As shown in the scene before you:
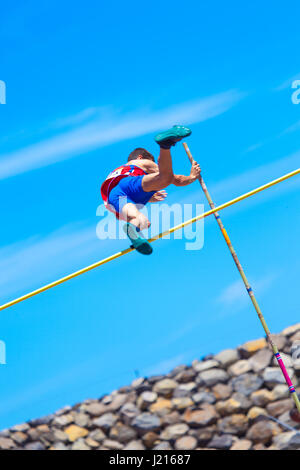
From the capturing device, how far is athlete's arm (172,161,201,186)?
10.6 m

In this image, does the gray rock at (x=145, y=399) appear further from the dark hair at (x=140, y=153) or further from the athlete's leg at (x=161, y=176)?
the athlete's leg at (x=161, y=176)

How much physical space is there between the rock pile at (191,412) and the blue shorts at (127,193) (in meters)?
8.15

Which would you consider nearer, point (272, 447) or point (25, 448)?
point (272, 447)

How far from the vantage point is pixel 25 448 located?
19016mm

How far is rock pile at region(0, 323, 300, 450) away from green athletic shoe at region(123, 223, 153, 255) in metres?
8.45

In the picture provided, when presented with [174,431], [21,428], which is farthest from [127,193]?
[21,428]

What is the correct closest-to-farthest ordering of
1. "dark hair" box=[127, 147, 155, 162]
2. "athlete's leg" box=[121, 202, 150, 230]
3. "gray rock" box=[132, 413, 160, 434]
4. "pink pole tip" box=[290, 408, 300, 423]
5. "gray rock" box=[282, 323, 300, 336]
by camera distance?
"athlete's leg" box=[121, 202, 150, 230] → "dark hair" box=[127, 147, 155, 162] → "pink pole tip" box=[290, 408, 300, 423] → "gray rock" box=[132, 413, 160, 434] → "gray rock" box=[282, 323, 300, 336]

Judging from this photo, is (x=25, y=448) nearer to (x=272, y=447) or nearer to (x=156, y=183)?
(x=272, y=447)

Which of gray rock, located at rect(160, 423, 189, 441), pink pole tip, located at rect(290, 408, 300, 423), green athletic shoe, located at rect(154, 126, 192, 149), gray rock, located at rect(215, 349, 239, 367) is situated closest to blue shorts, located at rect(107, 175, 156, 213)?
green athletic shoe, located at rect(154, 126, 192, 149)

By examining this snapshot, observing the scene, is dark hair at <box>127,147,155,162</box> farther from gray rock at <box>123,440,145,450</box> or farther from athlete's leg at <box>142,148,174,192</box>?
gray rock at <box>123,440,145,450</box>

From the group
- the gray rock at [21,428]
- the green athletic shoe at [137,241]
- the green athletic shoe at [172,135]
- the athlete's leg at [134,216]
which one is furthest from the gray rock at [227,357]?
the green athletic shoe at [172,135]

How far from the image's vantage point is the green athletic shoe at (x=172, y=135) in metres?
9.67
